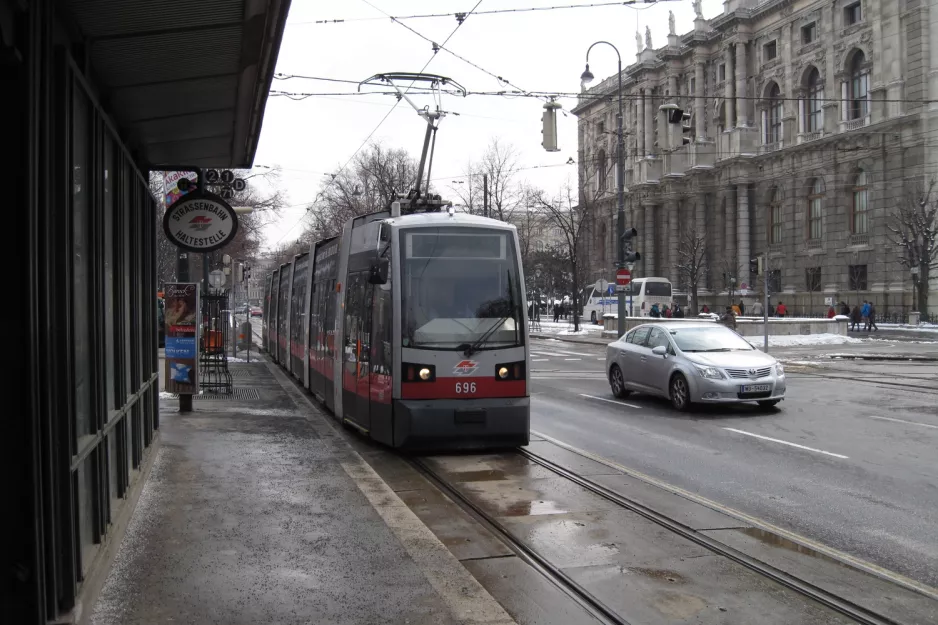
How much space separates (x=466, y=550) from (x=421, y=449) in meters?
4.49

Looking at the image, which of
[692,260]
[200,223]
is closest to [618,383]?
[200,223]

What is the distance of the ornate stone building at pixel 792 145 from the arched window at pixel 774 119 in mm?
97

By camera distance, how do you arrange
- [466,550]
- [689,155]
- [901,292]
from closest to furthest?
[466,550]
[901,292]
[689,155]

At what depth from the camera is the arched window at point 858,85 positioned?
53.5 m

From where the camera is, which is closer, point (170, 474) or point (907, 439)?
point (170, 474)

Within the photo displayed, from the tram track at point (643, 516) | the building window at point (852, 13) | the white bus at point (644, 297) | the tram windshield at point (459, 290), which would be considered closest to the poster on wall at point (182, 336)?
the tram windshield at point (459, 290)

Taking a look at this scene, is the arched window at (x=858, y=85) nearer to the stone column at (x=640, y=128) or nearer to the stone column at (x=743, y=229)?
the stone column at (x=743, y=229)

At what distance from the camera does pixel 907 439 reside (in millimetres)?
12039

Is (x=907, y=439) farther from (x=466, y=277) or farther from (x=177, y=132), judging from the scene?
(x=177, y=132)

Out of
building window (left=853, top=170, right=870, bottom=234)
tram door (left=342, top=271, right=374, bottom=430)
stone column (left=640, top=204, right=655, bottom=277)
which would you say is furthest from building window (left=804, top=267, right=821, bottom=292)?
tram door (left=342, top=271, right=374, bottom=430)

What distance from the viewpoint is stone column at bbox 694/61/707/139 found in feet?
224

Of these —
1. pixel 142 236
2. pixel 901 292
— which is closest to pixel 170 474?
pixel 142 236

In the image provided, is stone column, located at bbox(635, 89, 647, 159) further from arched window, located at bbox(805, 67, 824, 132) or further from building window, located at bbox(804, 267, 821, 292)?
building window, located at bbox(804, 267, 821, 292)

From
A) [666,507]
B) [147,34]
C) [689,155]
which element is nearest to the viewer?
[147,34]
